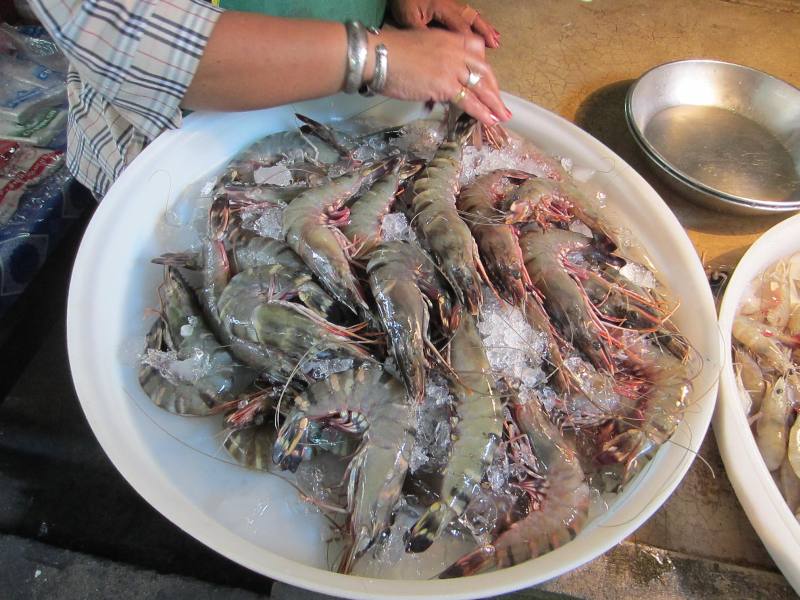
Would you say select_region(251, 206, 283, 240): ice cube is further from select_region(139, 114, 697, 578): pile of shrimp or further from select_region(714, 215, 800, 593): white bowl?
select_region(714, 215, 800, 593): white bowl

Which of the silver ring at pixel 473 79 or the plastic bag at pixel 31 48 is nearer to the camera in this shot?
the silver ring at pixel 473 79

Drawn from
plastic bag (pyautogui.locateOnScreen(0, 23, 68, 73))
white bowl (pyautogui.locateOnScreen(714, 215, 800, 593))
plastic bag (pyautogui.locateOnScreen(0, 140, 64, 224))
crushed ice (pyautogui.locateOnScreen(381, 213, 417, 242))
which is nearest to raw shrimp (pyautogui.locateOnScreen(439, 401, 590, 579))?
white bowl (pyautogui.locateOnScreen(714, 215, 800, 593))

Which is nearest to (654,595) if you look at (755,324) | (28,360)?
(755,324)

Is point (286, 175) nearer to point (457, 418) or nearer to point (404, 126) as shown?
point (404, 126)

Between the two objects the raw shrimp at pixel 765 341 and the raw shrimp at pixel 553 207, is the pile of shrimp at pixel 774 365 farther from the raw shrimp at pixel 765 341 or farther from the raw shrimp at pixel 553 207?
the raw shrimp at pixel 553 207

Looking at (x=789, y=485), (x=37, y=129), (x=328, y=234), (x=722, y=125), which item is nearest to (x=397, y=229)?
(x=328, y=234)

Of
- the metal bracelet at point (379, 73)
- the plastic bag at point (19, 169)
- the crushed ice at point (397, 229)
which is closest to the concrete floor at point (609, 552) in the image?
the plastic bag at point (19, 169)

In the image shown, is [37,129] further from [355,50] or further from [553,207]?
[553,207]

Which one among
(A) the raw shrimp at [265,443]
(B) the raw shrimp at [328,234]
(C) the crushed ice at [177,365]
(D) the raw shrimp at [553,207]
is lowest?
(A) the raw shrimp at [265,443]
